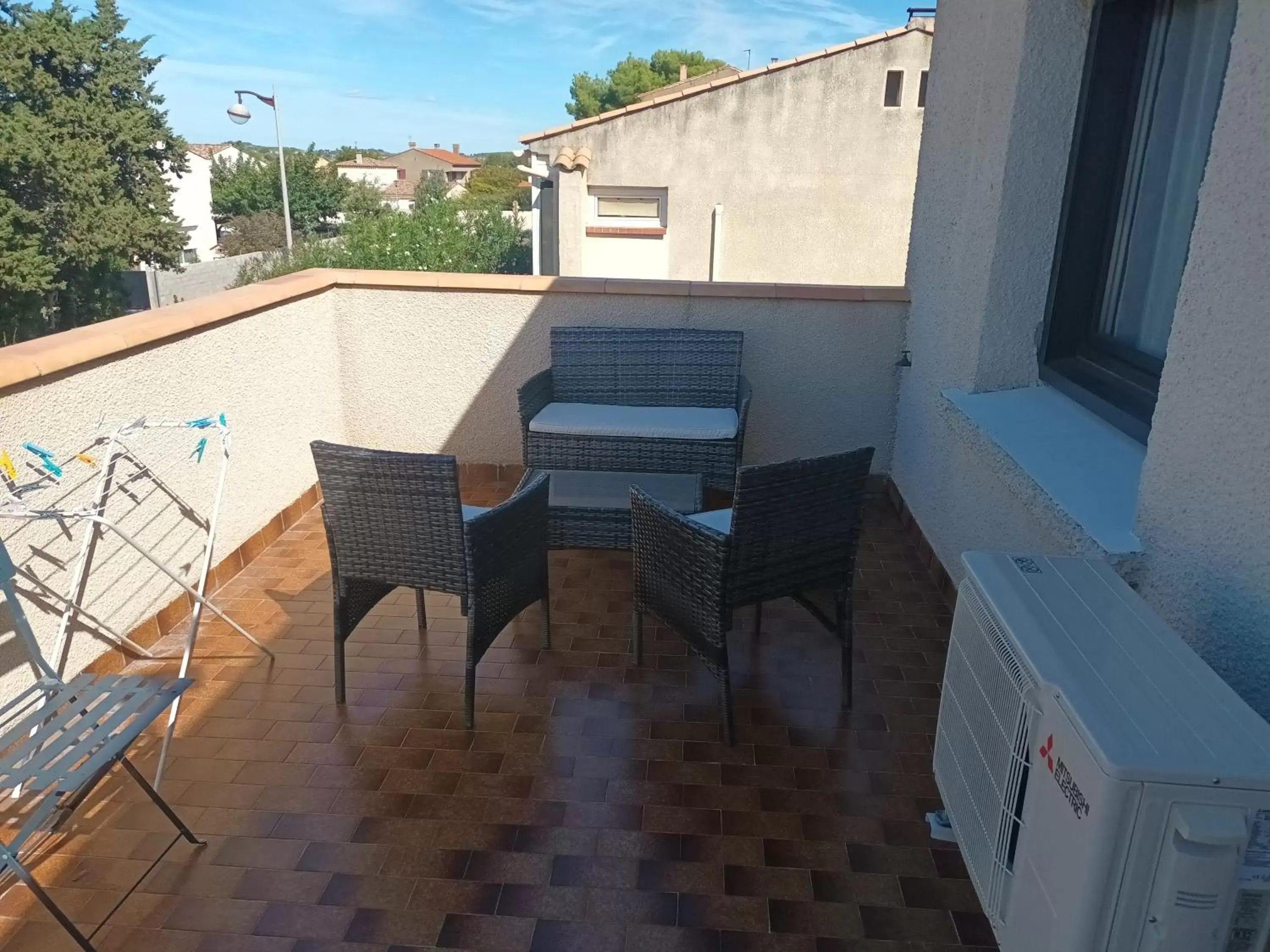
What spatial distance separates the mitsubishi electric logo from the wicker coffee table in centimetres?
205

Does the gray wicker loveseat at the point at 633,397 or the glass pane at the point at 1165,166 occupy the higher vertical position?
the glass pane at the point at 1165,166

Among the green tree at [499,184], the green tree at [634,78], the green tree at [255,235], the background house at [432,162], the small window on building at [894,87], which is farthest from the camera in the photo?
the background house at [432,162]

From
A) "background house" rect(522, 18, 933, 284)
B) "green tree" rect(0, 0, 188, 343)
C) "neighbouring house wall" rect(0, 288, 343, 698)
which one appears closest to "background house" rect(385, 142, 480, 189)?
"green tree" rect(0, 0, 188, 343)

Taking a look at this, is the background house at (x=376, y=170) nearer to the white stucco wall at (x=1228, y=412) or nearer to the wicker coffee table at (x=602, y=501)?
the wicker coffee table at (x=602, y=501)

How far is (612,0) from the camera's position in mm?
37656

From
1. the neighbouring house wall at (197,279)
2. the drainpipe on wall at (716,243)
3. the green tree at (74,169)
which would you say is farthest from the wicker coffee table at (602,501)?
the neighbouring house wall at (197,279)

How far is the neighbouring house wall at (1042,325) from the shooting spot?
5.32 feet

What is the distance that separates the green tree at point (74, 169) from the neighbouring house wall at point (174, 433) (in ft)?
78.7

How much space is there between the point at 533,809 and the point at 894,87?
14646 millimetres

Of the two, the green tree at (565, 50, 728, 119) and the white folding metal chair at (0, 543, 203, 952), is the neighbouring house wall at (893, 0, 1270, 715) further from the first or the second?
the green tree at (565, 50, 728, 119)

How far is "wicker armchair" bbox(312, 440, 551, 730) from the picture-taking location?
2.60 metres

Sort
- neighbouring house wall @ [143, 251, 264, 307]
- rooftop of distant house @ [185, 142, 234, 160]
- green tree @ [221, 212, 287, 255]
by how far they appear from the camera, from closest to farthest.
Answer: neighbouring house wall @ [143, 251, 264, 307], green tree @ [221, 212, 287, 255], rooftop of distant house @ [185, 142, 234, 160]

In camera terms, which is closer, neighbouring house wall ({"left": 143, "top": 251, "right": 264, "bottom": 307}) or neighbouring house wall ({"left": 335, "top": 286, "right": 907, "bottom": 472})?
neighbouring house wall ({"left": 335, "top": 286, "right": 907, "bottom": 472})

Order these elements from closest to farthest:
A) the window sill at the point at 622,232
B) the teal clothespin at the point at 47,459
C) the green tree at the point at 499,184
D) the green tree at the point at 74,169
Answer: the teal clothespin at the point at 47,459 < the window sill at the point at 622,232 < the green tree at the point at 74,169 < the green tree at the point at 499,184
